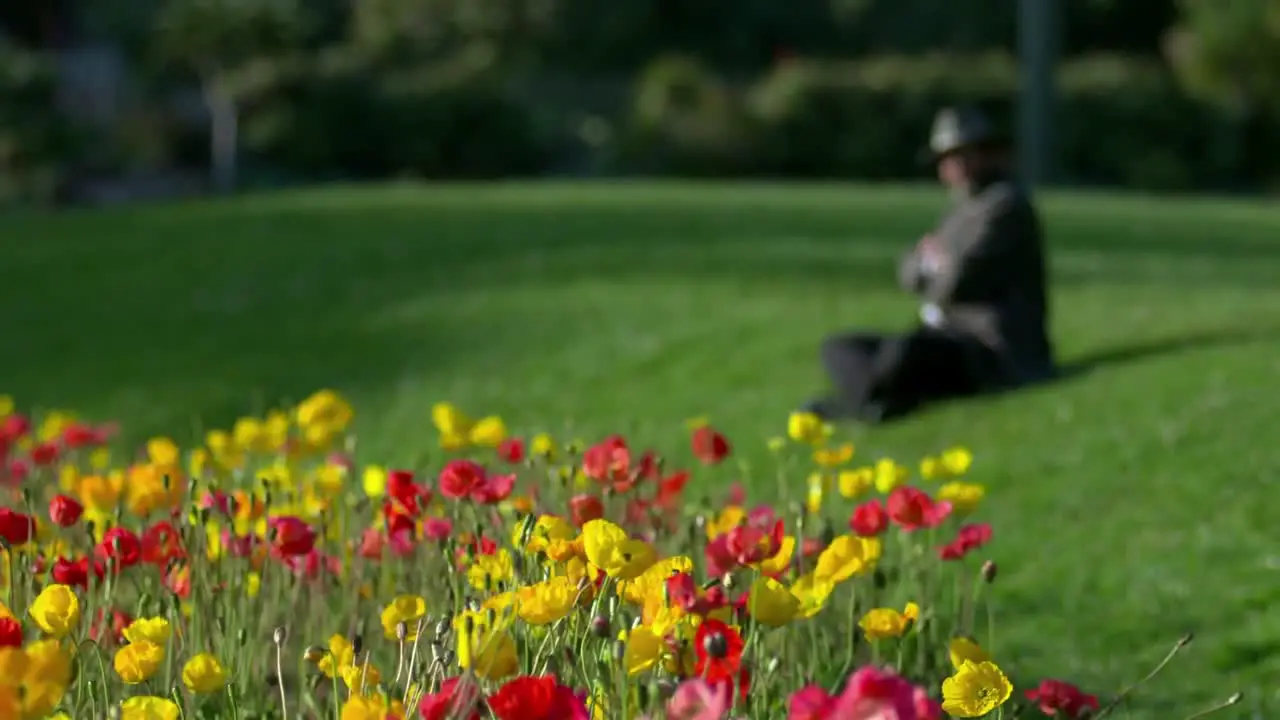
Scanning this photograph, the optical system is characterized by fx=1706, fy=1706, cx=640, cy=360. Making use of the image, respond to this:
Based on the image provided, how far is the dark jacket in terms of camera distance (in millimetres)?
7555

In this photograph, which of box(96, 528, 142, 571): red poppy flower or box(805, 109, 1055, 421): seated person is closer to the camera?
box(96, 528, 142, 571): red poppy flower

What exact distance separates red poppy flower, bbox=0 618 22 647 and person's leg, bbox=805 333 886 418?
5.48 meters

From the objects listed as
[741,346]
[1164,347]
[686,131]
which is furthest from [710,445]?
[686,131]

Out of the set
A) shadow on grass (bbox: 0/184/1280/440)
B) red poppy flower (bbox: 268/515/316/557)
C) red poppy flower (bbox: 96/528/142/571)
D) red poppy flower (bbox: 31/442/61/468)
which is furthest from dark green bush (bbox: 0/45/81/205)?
red poppy flower (bbox: 268/515/316/557)

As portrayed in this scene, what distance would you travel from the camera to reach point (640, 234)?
1548cm

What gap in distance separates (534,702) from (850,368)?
568cm

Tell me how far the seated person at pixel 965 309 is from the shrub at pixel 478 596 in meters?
2.31

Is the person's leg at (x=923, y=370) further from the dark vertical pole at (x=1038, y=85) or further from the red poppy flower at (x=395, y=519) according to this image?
the dark vertical pole at (x=1038, y=85)

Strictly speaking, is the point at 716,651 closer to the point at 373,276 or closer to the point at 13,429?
the point at 13,429

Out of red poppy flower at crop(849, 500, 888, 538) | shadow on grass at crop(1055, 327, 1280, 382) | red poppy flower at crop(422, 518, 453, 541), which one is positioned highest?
red poppy flower at crop(849, 500, 888, 538)

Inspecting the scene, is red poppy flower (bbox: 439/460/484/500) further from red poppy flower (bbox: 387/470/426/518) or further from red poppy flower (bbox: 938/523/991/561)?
red poppy flower (bbox: 938/523/991/561)

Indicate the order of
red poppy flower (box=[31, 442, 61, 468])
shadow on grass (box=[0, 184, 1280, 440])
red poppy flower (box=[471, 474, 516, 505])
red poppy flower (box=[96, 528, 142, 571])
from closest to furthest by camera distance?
red poppy flower (box=[96, 528, 142, 571]), red poppy flower (box=[471, 474, 516, 505]), red poppy flower (box=[31, 442, 61, 468]), shadow on grass (box=[0, 184, 1280, 440])

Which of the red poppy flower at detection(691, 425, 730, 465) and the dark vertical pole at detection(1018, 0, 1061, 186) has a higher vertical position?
the red poppy flower at detection(691, 425, 730, 465)

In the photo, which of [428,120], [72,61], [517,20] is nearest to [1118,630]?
[428,120]
